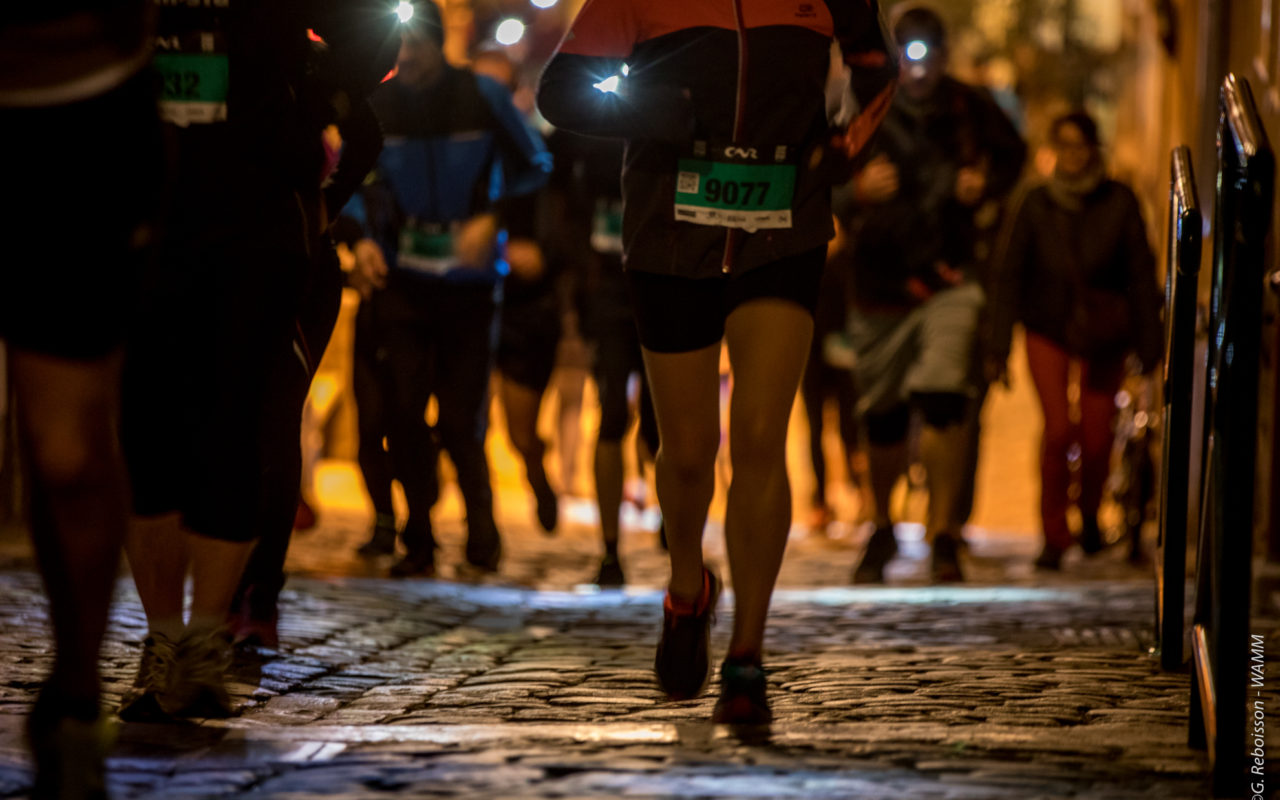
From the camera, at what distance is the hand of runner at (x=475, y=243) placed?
865 centimetres

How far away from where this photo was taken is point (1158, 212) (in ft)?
61.6

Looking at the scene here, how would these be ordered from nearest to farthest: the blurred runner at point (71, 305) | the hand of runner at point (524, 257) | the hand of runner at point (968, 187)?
the blurred runner at point (71, 305) < the hand of runner at point (968, 187) < the hand of runner at point (524, 257)

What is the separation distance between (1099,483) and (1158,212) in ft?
31.1

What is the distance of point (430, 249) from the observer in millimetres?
8633

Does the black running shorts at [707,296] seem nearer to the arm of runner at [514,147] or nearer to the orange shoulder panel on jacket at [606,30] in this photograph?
the orange shoulder panel on jacket at [606,30]

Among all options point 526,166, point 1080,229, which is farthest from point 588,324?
point 1080,229

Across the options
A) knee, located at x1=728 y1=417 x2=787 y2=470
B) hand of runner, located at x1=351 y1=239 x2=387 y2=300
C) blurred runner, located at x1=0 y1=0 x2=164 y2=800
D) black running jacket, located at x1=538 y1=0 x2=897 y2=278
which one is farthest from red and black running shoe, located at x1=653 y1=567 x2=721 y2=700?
hand of runner, located at x1=351 y1=239 x2=387 y2=300

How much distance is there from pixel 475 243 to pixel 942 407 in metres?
2.25

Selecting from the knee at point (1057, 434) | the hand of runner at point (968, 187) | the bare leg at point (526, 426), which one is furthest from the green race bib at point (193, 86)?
the knee at point (1057, 434)

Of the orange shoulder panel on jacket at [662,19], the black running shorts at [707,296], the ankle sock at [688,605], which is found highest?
the orange shoulder panel on jacket at [662,19]

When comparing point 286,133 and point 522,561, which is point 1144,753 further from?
point 522,561

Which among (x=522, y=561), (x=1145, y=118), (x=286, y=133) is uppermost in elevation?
(x=1145, y=118)

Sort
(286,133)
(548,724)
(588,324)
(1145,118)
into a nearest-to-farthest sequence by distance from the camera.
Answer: (548,724) < (286,133) < (588,324) < (1145,118)

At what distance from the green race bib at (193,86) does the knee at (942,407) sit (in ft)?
16.0
